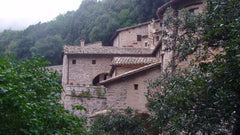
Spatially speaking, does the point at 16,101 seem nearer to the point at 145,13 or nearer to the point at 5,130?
the point at 5,130

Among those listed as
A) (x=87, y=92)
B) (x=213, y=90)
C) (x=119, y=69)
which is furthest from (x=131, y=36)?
(x=213, y=90)

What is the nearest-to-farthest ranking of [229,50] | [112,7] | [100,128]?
[229,50]
[100,128]
[112,7]

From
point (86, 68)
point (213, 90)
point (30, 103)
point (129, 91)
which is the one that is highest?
point (213, 90)

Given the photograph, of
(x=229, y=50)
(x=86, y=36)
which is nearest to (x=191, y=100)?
(x=229, y=50)

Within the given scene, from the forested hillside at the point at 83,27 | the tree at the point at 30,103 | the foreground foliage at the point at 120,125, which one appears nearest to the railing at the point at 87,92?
the foreground foliage at the point at 120,125

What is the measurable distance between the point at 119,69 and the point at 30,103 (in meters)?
12.9

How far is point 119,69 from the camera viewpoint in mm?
17453

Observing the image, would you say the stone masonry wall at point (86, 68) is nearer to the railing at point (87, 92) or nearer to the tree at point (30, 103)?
the railing at point (87, 92)

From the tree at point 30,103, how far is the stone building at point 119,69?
1726mm

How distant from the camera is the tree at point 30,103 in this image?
454 cm

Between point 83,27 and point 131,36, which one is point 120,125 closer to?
point 131,36

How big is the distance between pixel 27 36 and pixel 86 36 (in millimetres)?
18882

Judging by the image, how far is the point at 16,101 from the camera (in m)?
4.50

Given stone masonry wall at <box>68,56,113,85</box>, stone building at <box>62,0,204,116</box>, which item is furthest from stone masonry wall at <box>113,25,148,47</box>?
stone masonry wall at <box>68,56,113,85</box>
